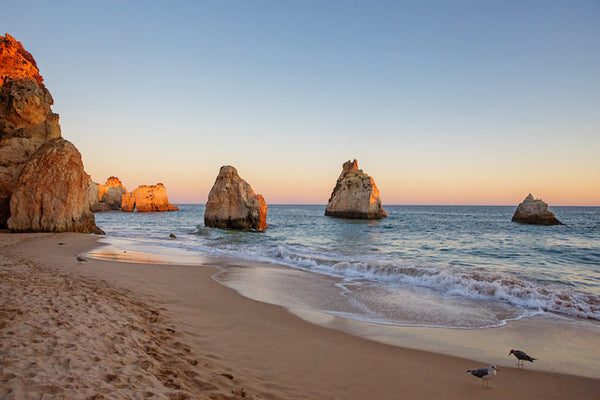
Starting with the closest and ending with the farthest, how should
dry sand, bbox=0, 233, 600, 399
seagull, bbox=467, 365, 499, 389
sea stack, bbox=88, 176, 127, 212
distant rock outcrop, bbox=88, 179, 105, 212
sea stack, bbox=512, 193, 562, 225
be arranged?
dry sand, bbox=0, 233, 600, 399
seagull, bbox=467, 365, 499, 389
sea stack, bbox=512, 193, 562, 225
distant rock outcrop, bbox=88, 179, 105, 212
sea stack, bbox=88, 176, 127, 212

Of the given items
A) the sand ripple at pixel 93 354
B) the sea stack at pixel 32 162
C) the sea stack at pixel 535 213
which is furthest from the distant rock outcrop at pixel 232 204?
the sea stack at pixel 535 213

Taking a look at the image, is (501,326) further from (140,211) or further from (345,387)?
(140,211)

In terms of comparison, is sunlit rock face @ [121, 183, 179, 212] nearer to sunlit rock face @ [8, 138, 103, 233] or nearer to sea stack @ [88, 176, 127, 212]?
sea stack @ [88, 176, 127, 212]

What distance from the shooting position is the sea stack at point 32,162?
62.3 ft

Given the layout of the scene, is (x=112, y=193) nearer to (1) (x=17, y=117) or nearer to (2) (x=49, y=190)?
(1) (x=17, y=117)

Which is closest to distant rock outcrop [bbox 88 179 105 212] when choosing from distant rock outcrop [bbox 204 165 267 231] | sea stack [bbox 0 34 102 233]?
distant rock outcrop [bbox 204 165 267 231]

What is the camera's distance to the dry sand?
3230mm

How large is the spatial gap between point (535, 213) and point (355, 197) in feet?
87.2

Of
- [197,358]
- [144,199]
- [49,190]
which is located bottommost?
[197,358]

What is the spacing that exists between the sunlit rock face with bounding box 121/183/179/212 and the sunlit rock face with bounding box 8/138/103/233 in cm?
6006

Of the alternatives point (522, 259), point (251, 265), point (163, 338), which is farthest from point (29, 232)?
point (522, 259)

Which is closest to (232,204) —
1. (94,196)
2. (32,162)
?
(32,162)

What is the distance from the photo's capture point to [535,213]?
41625mm

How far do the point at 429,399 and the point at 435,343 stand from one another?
1.97m
